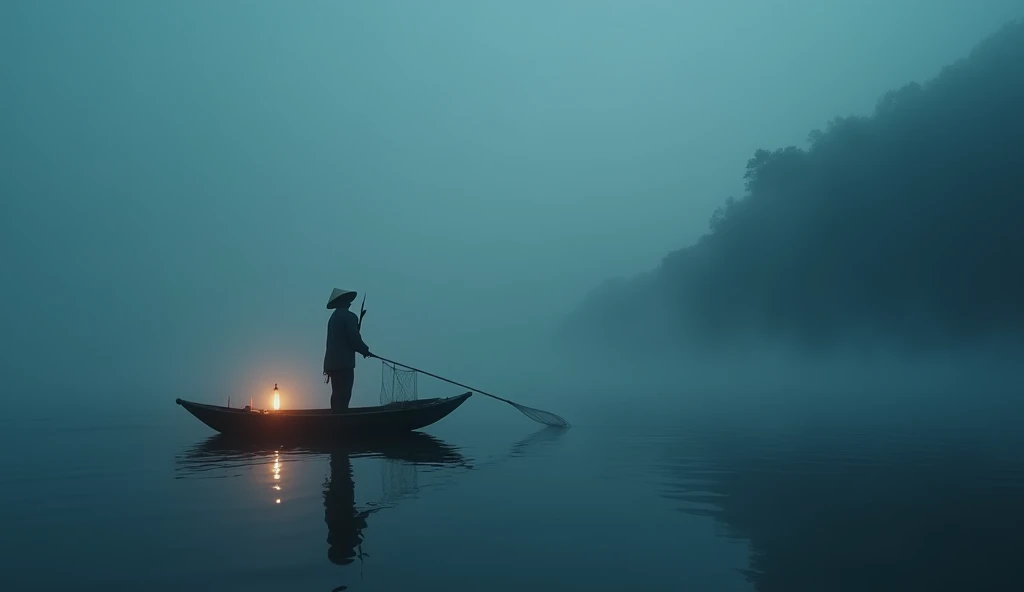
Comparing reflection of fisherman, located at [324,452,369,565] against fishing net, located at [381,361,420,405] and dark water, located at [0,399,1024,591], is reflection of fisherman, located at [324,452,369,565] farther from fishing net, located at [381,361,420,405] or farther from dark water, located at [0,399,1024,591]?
fishing net, located at [381,361,420,405]

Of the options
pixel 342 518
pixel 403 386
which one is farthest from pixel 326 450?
pixel 342 518

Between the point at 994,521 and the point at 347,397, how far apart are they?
15.5m

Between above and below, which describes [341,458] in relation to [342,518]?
above

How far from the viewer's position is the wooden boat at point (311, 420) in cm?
1872

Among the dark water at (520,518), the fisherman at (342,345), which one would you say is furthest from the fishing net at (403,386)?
the dark water at (520,518)

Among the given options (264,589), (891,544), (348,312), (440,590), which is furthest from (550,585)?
(348,312)

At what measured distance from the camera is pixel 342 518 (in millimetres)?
9039

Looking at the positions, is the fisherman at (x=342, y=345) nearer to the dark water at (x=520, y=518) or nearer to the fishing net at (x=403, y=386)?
the dark water at (x=520, y=518)

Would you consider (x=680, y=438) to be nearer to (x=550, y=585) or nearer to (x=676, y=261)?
(x=550, y=585)

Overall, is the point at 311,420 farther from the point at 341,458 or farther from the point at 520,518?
the point at 520,518

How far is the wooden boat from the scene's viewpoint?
1872 cm

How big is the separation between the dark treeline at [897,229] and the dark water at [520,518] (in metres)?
97.5

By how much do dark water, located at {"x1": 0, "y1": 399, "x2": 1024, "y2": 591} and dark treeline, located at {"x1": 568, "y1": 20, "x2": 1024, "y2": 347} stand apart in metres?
97.5

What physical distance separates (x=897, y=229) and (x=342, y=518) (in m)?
119
